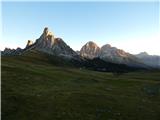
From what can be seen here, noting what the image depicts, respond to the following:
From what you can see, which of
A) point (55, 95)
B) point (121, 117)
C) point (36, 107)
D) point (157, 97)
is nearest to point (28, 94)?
point (55, 95)

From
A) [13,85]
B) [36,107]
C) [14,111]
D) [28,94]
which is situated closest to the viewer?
[14,111]

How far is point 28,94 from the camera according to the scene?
47.3 m

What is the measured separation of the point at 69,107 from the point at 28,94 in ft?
29.5

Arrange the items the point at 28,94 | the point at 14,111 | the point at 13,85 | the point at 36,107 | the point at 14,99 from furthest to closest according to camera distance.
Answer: the point at 13,85
the point at 28,94
the point at 14,99
the point at 36,107
the point at 14,111

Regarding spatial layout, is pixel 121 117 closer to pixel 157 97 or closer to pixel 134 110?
pixel 134 110

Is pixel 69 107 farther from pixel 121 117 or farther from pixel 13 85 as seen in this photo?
pixel 13 85

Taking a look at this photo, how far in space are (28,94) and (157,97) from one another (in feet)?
82.0

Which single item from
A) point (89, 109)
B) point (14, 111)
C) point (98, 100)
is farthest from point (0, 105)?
point (98, 100)

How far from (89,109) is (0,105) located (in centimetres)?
1218

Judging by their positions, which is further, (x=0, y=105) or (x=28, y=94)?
(x=28, y=94)

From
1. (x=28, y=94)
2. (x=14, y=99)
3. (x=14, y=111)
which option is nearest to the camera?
(x=14, y=111)

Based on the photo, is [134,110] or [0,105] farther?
[134,110]

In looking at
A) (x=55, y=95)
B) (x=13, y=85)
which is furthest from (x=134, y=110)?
(x=13, y=85)

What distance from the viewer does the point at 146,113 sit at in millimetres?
41812
